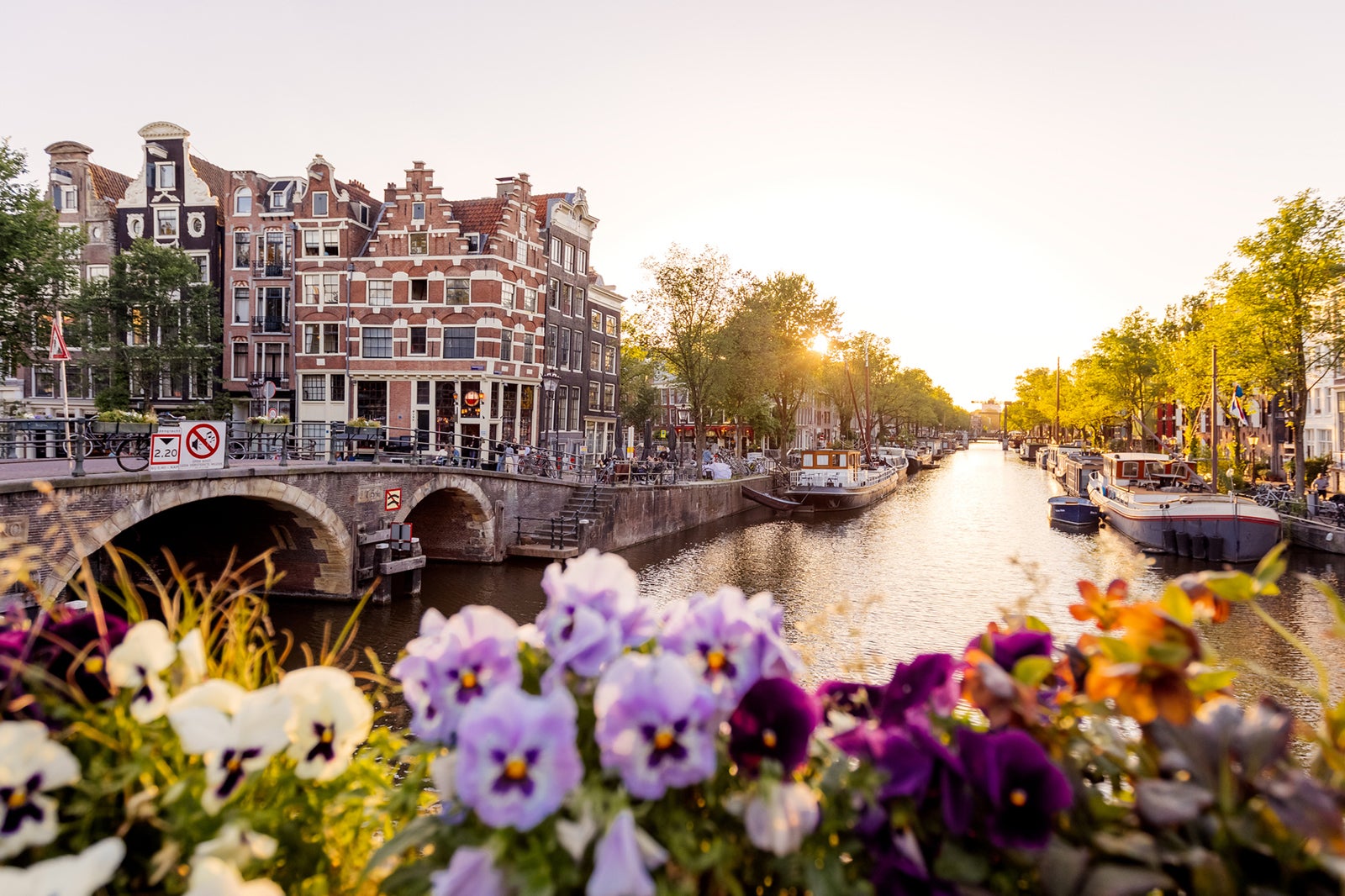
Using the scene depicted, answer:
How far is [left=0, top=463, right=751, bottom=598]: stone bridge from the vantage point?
1191cm

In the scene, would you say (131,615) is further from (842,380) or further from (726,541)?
(842,380)

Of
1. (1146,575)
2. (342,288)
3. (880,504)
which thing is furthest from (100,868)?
(880,504)

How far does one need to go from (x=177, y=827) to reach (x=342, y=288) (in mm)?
35985

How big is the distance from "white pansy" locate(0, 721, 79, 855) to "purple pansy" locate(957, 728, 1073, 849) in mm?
1606

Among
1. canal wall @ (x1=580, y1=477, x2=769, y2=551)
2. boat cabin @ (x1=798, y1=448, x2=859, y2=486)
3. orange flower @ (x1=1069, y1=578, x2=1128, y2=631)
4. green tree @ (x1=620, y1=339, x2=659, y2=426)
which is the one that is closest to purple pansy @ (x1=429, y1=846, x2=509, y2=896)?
orange flower @ (x1=1069, y1=578, x2=1128, y2=631)

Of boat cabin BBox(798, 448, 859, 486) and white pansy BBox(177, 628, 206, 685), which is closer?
white pansy BBox(177, 628, 206, 685)

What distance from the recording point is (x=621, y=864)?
3.89 ft

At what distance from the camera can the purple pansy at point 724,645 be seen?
148cm

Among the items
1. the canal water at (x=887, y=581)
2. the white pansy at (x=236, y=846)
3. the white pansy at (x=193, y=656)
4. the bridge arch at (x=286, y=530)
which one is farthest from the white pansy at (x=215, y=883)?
the bridge arch at (x=286, y=530)

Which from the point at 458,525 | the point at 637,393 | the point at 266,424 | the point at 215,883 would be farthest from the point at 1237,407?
the point at 637,393

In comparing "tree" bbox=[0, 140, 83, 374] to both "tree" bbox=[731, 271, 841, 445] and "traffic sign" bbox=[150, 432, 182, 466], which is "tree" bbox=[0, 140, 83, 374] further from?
"tree" bbox=[731, 271, 841, 445]

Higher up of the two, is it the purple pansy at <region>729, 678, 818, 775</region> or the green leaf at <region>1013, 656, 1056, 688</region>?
the green leaf at <region>1013, 656, 1056, 688</region>

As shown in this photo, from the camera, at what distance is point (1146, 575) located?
73.5 feet

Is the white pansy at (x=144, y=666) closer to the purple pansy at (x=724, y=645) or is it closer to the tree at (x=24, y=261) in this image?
the purple pansy at (x=724, y=645)
